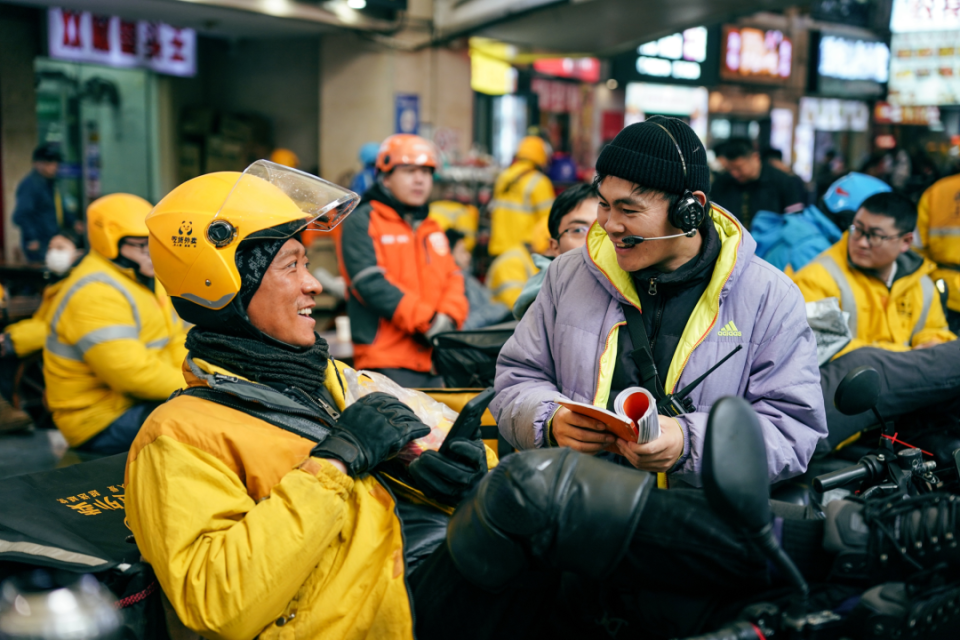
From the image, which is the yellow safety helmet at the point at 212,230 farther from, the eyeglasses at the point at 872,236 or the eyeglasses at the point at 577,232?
the eyeglasses at the point at 872,236

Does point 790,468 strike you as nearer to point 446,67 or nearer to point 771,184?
point 771,184

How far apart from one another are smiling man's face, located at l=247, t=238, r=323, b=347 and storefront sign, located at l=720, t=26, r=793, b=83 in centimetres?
1896

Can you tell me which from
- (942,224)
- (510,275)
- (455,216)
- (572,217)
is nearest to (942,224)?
(942,224)

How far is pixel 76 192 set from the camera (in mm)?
11211

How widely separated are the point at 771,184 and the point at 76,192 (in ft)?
30.7

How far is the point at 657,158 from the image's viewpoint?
208 cm

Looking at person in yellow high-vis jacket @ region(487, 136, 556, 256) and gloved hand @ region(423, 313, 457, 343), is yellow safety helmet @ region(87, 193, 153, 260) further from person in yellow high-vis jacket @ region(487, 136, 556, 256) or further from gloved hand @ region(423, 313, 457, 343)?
person in yellow high-vis jacket @ region(487, 136, 556, 256)

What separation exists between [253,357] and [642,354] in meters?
1.04

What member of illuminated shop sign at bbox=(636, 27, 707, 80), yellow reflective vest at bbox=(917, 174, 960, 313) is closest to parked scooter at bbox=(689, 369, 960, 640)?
yellow reflective vest at bbox=(917, 174, 960, 313)

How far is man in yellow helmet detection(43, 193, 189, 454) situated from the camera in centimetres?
368

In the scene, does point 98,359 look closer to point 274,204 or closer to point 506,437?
point 274,204

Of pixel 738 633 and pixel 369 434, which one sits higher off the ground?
pixel 369 434

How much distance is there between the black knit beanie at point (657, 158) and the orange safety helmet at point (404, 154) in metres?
2.57

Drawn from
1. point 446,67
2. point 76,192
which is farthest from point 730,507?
point 76,192
